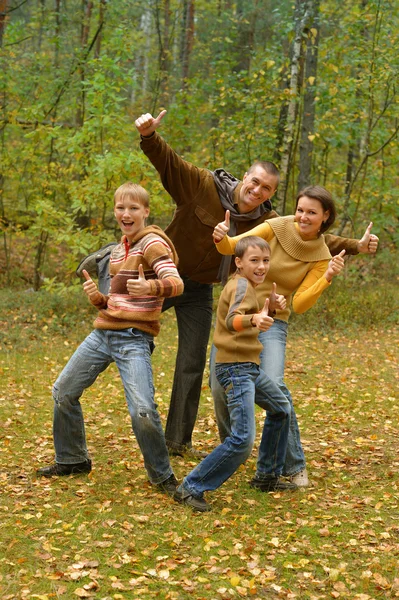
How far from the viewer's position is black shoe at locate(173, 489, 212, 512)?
16.9 feet

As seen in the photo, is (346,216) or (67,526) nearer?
(67,526)

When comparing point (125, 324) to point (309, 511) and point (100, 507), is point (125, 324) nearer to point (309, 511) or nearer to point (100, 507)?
point (100, 507)

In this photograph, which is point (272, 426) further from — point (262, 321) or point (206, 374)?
point (206, 374)

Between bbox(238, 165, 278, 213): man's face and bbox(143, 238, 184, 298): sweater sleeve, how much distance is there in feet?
2.59

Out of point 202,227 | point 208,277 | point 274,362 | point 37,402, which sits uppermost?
point 202,227

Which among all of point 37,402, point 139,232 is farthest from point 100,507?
point 37,402

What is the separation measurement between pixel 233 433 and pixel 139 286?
3.72 feet

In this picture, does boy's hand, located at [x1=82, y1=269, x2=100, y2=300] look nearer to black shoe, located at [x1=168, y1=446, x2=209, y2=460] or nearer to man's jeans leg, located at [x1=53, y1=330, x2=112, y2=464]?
man's jeans leg, located at [x1=53, y1=330, x2=112, y2=464]

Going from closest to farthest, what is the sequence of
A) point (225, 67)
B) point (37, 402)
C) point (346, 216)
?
point (37, 402) → point (346, 216) → point (225, 67)

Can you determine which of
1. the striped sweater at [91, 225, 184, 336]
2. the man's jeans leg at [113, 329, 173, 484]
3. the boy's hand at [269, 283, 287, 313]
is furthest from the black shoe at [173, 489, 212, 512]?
the boy's hand at [269, 283, 287, 313]

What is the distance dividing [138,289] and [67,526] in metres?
1.53

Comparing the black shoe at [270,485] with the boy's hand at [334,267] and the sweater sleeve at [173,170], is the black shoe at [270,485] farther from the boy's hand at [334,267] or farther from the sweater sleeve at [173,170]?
the sweater sleeve at [173,170]

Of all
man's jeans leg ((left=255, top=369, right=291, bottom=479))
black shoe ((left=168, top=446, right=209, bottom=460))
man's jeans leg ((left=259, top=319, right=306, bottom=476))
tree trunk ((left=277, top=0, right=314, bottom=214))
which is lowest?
black shoe ((left=168, top=446, right=209, bottom=460))

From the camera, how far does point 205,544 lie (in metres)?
4.68
